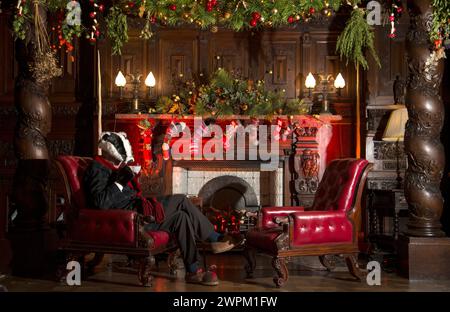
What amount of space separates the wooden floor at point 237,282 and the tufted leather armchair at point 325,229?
0.63 feet

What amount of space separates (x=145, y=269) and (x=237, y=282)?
874 millimetres

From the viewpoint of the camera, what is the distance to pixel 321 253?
16.5 feet

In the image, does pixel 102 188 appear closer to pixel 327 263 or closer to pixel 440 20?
pixel 327 263

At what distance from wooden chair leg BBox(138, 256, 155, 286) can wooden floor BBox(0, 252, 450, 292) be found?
0.21ft

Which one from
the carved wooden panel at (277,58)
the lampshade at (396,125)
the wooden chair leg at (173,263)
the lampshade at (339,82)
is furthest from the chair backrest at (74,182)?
the lampshade at (396,125)

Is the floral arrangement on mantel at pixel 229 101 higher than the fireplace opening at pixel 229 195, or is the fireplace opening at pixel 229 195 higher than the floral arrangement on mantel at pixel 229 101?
the floral arrangement on mantel at pixel 229 101

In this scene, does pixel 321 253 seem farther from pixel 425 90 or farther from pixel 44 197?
pixel 44 197

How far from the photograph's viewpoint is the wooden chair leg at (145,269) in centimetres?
482

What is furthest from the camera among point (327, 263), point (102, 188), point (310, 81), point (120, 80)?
point (310, 81)

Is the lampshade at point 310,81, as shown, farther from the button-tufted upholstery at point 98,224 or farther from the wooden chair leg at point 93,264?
the wooden chair leg at point 93,264

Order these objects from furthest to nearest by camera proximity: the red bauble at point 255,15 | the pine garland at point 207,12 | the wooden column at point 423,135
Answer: the red bauble at point 255,15 → the pine garland at point 207,12 → the wooden column at point 423,135

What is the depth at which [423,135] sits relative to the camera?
536 centimetres

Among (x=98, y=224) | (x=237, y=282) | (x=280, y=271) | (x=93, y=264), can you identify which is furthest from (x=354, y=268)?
(x=93, y=264)

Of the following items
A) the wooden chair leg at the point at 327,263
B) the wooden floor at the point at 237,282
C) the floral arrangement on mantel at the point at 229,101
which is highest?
the floral arrangement on mantel at the point at 229,101
